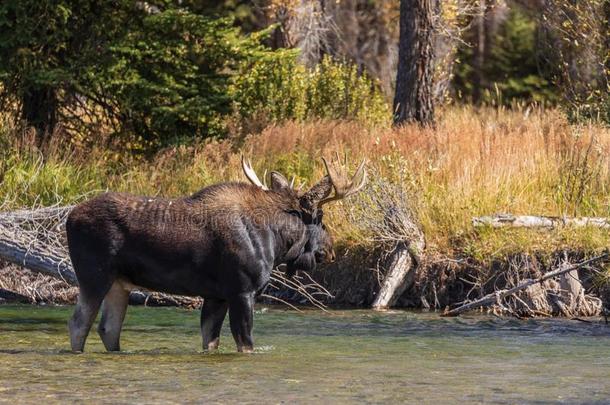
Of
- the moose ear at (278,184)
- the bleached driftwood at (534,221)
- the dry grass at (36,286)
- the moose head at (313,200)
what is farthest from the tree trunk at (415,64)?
the moose ear at (278,184)

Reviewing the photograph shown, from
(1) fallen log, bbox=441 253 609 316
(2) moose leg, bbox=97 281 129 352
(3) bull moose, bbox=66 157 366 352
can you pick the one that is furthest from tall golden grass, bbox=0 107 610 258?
(2) moose leg, bbox=97 281 129 352

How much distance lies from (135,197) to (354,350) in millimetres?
2346

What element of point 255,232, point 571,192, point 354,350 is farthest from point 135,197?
point 571,192

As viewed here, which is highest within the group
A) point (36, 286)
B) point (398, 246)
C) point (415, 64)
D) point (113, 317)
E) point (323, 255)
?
point (415, 64)

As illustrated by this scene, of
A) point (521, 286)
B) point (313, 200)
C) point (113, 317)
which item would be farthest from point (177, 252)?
point (521, 286)

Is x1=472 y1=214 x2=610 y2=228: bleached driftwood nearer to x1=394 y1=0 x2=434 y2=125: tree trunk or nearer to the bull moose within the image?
the bull moose

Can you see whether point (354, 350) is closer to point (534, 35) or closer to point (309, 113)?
point (309, 113)

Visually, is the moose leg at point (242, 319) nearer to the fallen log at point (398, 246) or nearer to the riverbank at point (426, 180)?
the fallen log at point (398, 246)

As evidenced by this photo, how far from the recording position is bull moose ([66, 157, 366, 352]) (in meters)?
11.4

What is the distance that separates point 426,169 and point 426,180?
331mm

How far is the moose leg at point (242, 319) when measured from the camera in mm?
11547

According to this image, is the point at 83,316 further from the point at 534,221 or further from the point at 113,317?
the point at 534,221

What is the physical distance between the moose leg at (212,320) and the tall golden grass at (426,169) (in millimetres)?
4249

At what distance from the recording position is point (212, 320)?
465 inches
